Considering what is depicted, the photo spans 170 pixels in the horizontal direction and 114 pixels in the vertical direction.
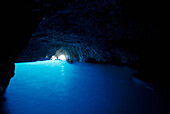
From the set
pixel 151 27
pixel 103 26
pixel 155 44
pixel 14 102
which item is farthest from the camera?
pixel 155 44

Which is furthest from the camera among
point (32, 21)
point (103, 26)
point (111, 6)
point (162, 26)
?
point (103, 26)

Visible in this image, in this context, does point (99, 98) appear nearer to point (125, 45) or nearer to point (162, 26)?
point (162, 26)

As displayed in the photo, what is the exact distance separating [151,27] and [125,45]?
12.1 feet

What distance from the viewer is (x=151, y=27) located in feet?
17.4

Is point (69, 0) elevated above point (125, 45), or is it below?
above

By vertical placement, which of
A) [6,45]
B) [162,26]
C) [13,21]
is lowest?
[6,45]

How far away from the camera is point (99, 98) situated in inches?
135

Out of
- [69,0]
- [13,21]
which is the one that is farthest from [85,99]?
[69,0]

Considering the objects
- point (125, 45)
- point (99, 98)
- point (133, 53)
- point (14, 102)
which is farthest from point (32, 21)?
point (133, 53)

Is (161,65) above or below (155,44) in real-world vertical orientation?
Result: below

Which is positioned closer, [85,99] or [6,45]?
[6,45]

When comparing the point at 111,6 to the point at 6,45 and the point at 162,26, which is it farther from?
the point at 6,45

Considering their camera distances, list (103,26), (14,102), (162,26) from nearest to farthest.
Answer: (14,102)
(162,26)
(103,26)

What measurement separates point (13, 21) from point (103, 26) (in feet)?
17.3
